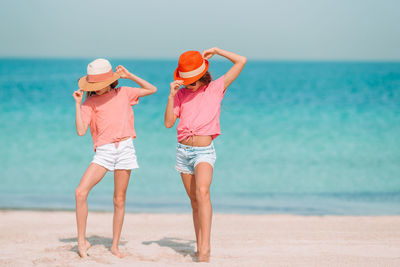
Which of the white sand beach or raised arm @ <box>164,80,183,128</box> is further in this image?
the white sand beach

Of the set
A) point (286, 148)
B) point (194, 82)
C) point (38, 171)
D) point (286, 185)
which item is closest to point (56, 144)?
point (38, 171)

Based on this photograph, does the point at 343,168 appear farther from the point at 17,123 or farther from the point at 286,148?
the point at 17,123

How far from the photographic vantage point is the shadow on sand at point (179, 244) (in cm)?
531

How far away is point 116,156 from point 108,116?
0.37 meters

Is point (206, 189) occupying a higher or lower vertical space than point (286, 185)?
higher

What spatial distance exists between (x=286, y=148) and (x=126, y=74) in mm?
10534

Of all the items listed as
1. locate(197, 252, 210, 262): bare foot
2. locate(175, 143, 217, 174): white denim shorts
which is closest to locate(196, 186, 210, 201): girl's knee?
locate(175, 143, 217, 174): white denim shorts

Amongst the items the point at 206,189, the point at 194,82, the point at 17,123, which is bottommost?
the point at 17,123

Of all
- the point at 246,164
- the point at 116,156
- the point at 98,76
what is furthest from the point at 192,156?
the point at 246,164

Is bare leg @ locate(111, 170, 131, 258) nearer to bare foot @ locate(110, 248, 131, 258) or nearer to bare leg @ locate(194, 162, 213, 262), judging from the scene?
bare foot @ locate(110, 248, 131, 258)

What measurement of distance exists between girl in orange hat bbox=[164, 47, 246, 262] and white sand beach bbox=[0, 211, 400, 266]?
531 millimetres

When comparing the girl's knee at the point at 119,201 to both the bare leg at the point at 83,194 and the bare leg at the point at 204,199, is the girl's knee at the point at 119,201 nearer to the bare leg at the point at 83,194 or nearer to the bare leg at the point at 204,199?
the bare leg at the point at 83,194

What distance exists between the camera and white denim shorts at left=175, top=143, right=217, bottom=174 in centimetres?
467

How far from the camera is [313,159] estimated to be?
13320 millimetres
